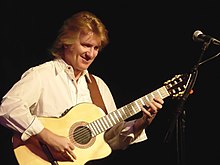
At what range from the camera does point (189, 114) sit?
11.7 ft

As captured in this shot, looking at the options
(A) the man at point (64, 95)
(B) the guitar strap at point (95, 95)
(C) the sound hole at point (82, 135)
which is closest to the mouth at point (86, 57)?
(A) the man at point (64, 95)

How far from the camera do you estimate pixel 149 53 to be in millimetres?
3688

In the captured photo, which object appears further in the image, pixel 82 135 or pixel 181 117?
pixel 82 135

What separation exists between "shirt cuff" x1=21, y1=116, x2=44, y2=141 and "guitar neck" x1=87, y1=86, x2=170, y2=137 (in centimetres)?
36

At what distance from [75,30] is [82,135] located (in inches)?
30.6

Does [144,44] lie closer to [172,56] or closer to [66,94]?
[172,56]

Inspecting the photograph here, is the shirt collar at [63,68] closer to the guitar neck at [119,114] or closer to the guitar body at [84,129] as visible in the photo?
the guitar body at [84,129]

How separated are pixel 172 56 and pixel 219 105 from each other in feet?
1.90

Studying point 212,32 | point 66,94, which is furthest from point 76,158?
point 212,32

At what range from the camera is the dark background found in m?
3.37

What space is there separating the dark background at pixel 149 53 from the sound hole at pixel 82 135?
78 centimetres

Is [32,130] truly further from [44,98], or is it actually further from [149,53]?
[149,53]

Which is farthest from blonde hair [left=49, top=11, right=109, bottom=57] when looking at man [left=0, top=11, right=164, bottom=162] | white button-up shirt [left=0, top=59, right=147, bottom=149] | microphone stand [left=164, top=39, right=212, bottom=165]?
microphone stand [left=164, top=39, right=212, bottom=165]

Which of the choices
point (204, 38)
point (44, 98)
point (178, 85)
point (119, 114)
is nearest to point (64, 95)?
point (44, 98)
